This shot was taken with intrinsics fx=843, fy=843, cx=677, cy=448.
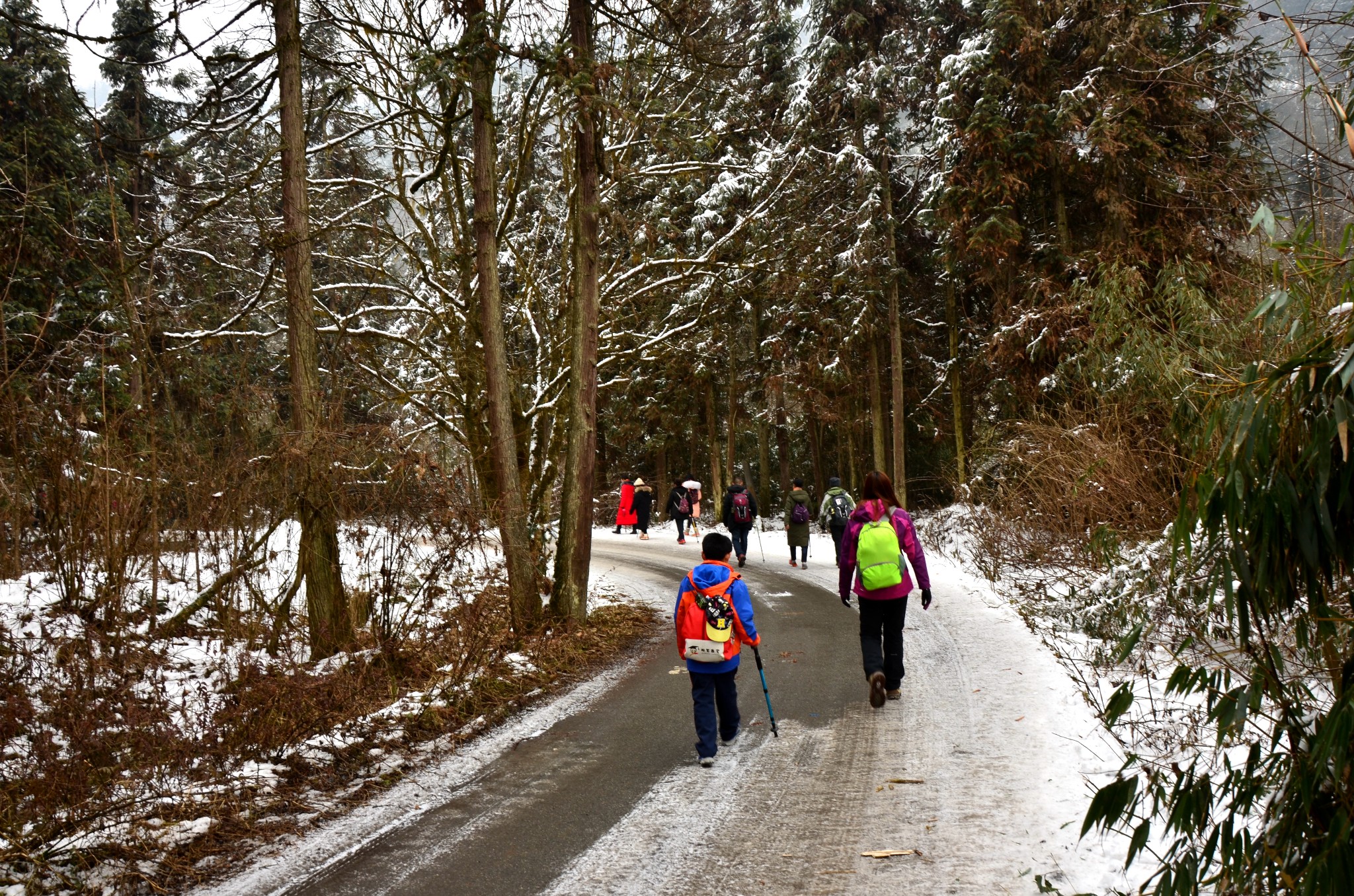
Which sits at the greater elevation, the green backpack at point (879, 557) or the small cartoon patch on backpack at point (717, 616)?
the green backpack at point (879, 557)

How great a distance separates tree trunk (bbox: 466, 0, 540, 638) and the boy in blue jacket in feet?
13.8

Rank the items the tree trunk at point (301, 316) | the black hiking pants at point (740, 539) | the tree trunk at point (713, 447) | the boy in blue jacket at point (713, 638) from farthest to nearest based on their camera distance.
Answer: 1. the tree trunk at point (713, 447)
2. the black hiking pants at point (740, 539)
3. the tree trunk at point (301, 316)
4. the boy in blue jacket at point (713, 638)

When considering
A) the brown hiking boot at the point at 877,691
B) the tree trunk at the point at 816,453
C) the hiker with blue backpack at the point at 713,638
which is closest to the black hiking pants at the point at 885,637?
the brown hiking boot at the point at 877,691

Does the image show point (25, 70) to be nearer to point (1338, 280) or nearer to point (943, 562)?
point (943, 562)

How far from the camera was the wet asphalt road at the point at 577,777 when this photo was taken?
180 inches

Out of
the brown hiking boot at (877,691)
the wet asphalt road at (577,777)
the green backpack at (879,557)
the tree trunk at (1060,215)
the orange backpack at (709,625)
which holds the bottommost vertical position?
the wet asphalt road at (577,777)

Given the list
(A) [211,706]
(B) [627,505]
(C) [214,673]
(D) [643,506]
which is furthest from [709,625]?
(B) [627,505]

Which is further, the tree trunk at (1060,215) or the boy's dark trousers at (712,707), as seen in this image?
the tree trunk at (1060,215)

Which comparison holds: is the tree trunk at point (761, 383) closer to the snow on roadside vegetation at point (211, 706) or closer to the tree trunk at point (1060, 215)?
the tree trunk at point (1060, 215)

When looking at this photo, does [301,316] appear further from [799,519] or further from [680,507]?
[680,507]

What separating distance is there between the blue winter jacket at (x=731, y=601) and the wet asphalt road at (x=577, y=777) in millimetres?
687

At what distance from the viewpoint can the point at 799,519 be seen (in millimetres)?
18000

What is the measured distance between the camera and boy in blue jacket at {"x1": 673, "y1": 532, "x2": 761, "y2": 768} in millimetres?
6438

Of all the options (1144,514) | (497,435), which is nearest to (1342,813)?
(1144,514)
